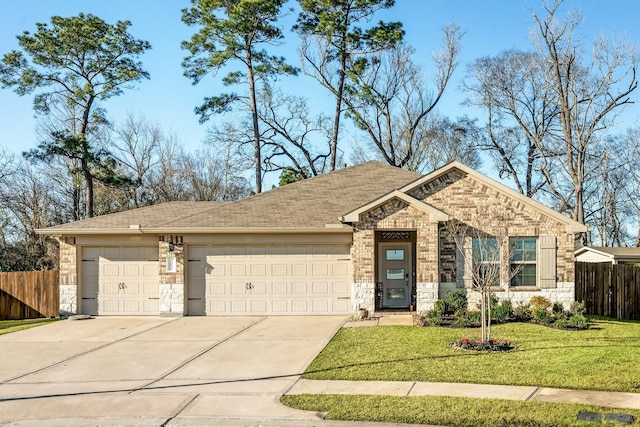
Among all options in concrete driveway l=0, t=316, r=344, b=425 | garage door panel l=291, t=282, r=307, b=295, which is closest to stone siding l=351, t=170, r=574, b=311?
garage door panel l=291, t=282, r=307, b=295

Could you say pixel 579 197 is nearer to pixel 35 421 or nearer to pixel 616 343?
pixel 616 343

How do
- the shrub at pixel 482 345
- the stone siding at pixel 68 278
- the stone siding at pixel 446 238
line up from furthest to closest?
the stone siding at pixel 68 278, the stone siding at pixel 446 238, the shrub at pixel 482 345

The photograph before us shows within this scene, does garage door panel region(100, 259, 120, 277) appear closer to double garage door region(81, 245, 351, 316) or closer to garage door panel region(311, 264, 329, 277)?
double garage door region(81, 245, 351, 316)

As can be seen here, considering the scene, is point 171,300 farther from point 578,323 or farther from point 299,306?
point 578,323

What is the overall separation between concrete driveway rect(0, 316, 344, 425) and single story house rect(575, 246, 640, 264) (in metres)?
17.0

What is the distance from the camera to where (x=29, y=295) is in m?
18.0

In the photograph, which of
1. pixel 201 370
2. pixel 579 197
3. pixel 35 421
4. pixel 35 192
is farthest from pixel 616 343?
pixel 35 192

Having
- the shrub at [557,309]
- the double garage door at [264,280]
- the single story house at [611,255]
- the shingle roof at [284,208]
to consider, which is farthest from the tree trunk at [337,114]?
the shrub at [557,309]

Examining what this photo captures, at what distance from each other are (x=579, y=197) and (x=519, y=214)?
14593 millimetres

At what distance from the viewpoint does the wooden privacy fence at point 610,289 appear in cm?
1722

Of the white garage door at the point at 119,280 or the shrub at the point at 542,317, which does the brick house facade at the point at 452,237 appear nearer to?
the shrub at the point at 542,317

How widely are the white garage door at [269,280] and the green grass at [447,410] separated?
29.7 ft

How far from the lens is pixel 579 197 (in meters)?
28.6

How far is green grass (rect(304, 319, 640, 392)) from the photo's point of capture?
8.76 m
